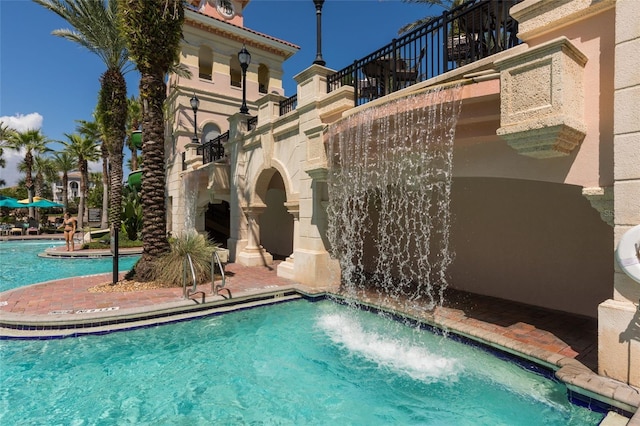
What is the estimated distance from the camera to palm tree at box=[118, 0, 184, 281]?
960cm

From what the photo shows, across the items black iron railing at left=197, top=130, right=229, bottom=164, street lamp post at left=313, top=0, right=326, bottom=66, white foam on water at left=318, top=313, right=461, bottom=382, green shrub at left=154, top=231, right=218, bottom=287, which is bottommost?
white foam on water at left=318, top=313, right=461, bottom=382

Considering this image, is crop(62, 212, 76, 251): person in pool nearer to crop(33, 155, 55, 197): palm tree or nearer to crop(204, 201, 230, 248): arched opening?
crop(204, 201, 230, 248): arched opening

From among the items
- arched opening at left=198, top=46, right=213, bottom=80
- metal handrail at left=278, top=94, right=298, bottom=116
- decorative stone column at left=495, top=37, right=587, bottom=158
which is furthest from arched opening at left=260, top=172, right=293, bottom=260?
arched opening at left=198, top=46, right=213, bottom=80

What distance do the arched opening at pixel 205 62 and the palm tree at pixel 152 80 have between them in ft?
48.2

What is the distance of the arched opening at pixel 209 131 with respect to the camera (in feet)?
74.8

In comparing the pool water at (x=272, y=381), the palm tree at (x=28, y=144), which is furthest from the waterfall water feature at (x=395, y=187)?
the palm tree at (x=28, y=144)

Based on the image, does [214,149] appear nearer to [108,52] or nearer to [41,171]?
[108,52]

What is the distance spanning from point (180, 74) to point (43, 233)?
22038mm

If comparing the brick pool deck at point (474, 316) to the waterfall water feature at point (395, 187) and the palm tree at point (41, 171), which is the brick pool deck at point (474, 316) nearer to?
the waterfall water feature at point (395, 187)

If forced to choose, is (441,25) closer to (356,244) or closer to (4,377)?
(356,244)

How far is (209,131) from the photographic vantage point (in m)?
23.1

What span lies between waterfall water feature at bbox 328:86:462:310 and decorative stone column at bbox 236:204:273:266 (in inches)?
151

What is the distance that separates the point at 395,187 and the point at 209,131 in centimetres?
1762

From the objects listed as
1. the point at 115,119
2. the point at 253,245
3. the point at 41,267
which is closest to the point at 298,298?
the point at 253,245
